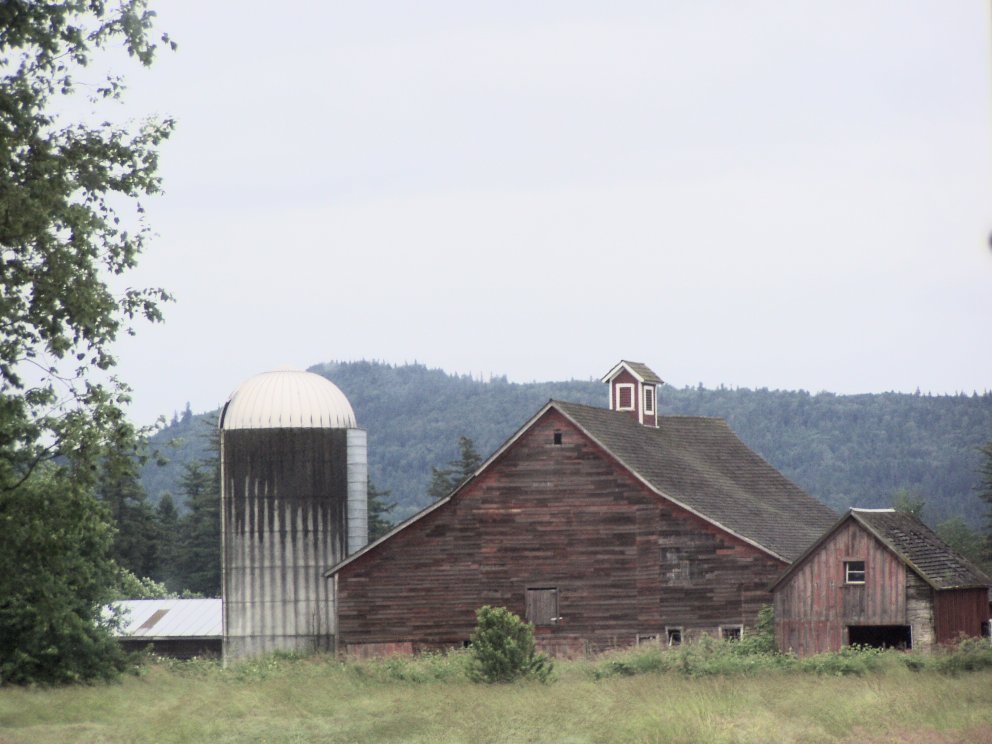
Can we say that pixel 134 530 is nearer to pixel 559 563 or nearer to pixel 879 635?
pixel 559 563

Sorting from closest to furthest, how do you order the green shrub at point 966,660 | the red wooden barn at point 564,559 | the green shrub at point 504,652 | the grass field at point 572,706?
the grass field at point 572,706, the green shrub at point 966,660, the green shrub at point 504,652, the red wooden barn at point 564,559

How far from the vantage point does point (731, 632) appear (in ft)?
139

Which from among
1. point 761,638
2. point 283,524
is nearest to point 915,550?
point 761,638

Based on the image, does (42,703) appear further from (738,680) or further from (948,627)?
(948,627)

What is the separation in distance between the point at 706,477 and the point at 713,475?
4.49ft

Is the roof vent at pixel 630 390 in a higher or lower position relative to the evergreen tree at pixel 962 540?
higher

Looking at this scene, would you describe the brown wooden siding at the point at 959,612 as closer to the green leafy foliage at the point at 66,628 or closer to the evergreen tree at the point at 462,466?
the green leafy foliage at the point at 66,628

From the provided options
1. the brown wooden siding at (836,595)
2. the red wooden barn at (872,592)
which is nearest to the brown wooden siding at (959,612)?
the red wooden barn at (872,592)

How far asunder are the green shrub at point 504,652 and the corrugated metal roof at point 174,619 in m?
23.9

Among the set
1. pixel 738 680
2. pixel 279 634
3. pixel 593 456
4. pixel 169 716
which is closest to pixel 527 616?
pixel 593 456

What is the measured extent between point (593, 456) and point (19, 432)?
22331 mm

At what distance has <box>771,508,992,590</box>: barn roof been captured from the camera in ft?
128

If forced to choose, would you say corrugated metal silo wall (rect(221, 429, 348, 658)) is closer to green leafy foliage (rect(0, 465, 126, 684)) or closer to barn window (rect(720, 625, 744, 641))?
green leafy foliage (rect(0, 465, 126, 684))

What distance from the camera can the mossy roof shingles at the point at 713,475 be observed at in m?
44.4
